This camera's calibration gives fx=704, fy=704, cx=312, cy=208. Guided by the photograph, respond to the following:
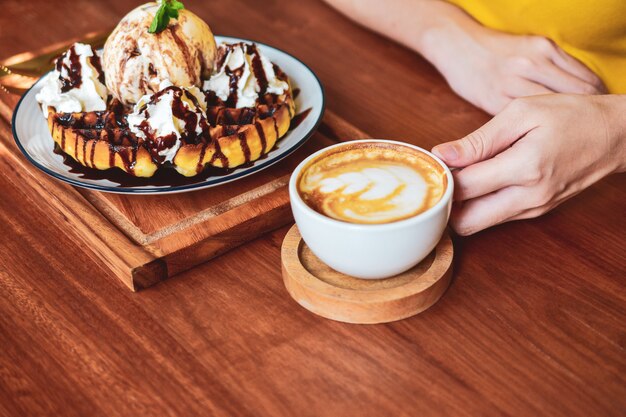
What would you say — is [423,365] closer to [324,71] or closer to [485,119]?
[485,119]

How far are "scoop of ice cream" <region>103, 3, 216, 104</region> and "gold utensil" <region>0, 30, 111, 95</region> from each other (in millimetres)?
326

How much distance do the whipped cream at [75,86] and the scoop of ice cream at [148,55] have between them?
0.03 metres

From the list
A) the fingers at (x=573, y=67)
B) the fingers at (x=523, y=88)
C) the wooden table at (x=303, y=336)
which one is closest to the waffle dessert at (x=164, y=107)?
the wooden table at (x=303, y=336)

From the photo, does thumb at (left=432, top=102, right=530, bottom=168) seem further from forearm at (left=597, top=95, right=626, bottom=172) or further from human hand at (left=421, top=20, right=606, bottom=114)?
human hand at (left=421, top=20, right=606, bottom=114)

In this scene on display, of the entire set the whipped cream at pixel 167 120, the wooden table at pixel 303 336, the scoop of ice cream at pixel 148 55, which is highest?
the scoop of ice cream at pixel 148 55

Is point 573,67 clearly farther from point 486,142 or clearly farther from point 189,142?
point 189,142

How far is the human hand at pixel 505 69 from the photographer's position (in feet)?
4.66

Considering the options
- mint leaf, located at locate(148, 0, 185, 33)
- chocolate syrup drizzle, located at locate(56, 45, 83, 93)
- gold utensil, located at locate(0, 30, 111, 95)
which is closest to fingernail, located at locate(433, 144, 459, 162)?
mint leaf, located at locate(148, 0, 185, 33)

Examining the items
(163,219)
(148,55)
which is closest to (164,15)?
(148,55)

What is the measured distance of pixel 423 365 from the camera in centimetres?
89

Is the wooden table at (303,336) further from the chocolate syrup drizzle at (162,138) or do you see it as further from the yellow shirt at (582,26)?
the yellow shirt at (582,26)

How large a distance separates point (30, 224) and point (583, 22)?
1085 millimetres

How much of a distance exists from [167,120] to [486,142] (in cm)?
50

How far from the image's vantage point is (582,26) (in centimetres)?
138
